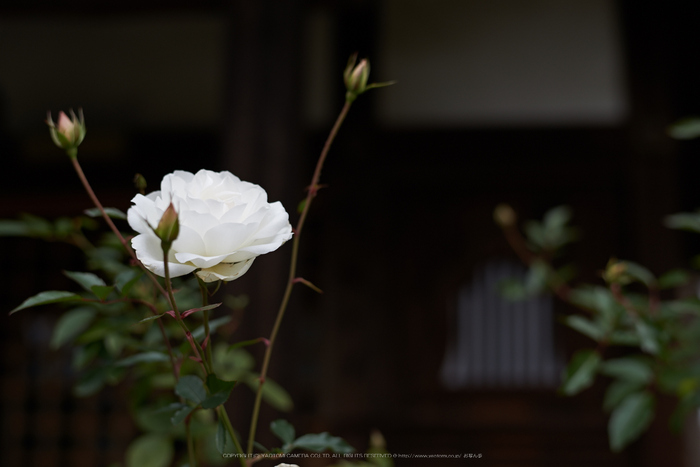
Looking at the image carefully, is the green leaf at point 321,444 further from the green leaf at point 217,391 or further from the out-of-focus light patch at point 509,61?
the out-of-focus light patch at point 509,61

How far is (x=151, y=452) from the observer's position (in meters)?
0.81

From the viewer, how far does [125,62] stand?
126 inches

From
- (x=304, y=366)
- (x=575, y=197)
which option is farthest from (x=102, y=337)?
(x=575, y=197)

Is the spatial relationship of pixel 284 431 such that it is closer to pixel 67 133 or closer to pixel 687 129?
pixel 67 133

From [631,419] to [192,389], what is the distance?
600 mm

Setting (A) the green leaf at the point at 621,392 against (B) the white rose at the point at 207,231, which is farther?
(A) the green leaf at the point at 621,392

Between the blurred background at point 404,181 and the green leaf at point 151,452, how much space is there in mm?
1860

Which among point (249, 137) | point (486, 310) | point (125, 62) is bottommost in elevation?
point (486, 310)

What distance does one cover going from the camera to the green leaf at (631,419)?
0.69 meters

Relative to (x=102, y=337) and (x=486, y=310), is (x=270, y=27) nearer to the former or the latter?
(x=102, y=337)

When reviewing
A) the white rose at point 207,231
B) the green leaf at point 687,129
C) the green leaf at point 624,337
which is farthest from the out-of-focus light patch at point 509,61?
the white rose at point 207,231

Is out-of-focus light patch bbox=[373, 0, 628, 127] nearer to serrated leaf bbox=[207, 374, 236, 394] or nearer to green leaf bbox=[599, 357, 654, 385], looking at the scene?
green leaf bbox=[599, 357, 654, 385]

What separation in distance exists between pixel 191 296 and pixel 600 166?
272cm

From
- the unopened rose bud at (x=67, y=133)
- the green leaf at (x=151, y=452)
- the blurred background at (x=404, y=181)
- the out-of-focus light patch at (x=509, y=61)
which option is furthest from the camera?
the out-of-focus light patch at (x=509, y=61)
